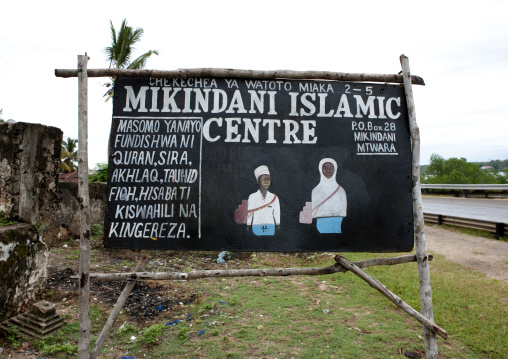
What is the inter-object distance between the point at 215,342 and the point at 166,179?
202cm

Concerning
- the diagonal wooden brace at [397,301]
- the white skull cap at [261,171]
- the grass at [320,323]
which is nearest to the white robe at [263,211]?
the white skull cap at [261,171]

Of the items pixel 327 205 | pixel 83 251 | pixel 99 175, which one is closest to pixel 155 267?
pixel 83 251

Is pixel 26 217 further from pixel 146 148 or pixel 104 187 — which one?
pixel 104 187

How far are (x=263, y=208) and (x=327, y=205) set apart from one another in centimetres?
51

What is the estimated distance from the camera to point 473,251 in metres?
7.45

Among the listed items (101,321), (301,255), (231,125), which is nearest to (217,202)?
(231,125)

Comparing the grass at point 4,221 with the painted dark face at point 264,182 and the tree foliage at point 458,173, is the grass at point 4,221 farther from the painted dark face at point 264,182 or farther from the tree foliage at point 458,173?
the tree foliage at point 458,173

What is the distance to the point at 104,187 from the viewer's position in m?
8.97

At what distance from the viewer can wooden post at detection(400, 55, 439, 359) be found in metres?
2.50

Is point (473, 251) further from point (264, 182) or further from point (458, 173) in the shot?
point (458, 173)

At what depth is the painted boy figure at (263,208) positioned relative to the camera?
2566mm

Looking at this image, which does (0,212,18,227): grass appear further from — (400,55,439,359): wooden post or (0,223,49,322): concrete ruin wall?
(400,55,439,359): wooden post

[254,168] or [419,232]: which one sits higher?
[254,168]

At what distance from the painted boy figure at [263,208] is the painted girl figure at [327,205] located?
0.75 ft
